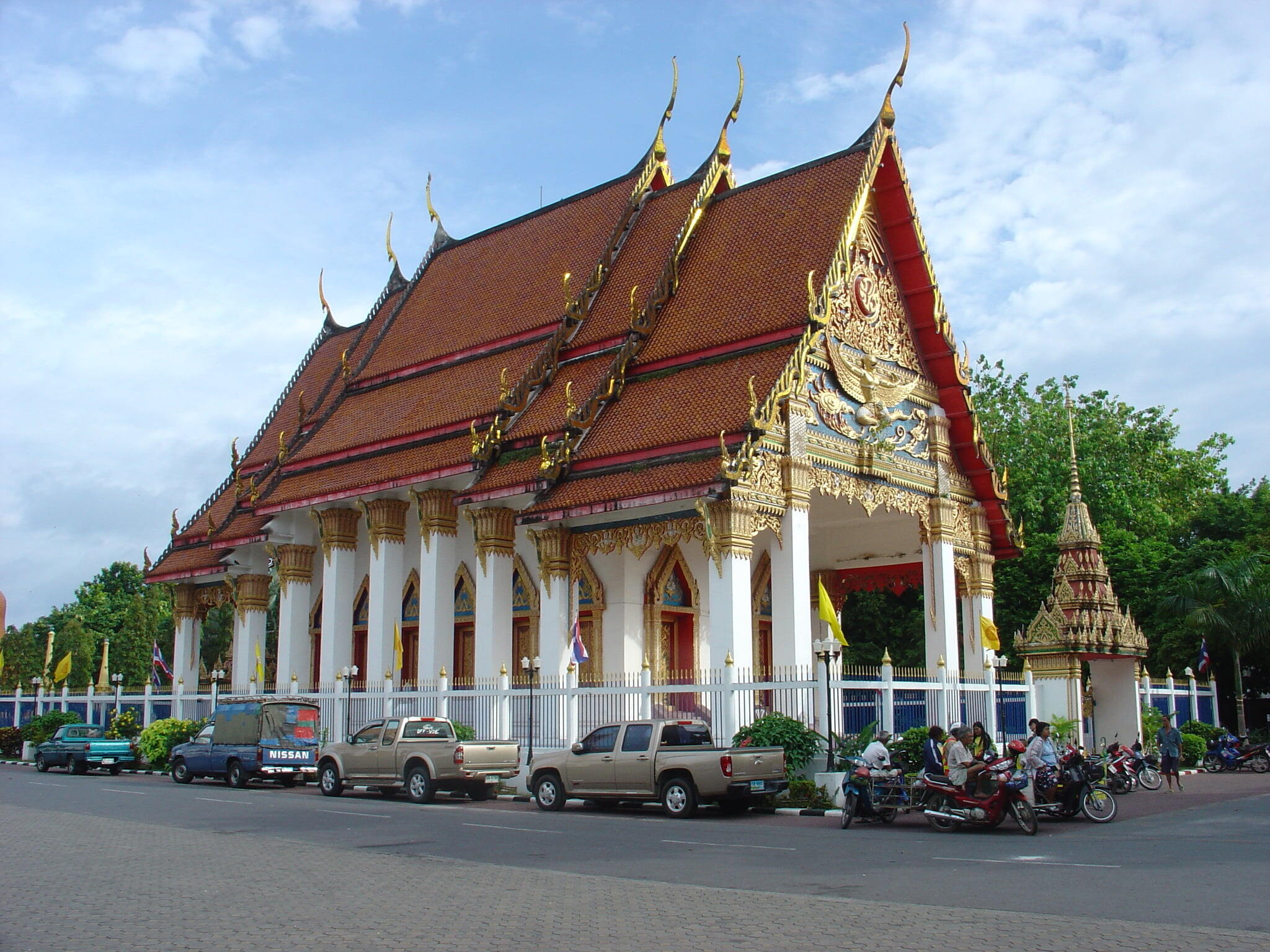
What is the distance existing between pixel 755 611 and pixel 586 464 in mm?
5746

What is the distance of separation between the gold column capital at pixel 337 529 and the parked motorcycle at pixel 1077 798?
15.8 meters

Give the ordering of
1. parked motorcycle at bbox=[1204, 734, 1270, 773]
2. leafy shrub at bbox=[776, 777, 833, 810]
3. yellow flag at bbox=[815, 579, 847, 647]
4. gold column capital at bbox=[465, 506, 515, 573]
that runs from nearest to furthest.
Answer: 1. leafy shrub at bbox=[776, 777, 833, 810]
2. yellow flag at bbox=[815, 579, 847, 647]
3. gold column capital at bbox=[465, 506, 515, 573]
4. parked motorcycle at bbox=[1204, 734, 1270, 773]

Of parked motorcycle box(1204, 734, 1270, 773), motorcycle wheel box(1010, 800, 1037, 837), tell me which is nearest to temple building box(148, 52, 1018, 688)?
motorcycle wheel box(1010, 800, 1037, 837)

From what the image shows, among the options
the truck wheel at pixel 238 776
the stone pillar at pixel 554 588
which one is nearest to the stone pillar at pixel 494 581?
the stone pillar at pixel 554 588

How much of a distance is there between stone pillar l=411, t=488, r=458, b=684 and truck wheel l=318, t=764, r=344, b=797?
3.77m

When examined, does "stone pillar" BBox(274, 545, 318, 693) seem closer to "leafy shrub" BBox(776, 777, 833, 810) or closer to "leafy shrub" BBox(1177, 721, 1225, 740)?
"leafy shrub" BBox(776, 777, 833, 810)

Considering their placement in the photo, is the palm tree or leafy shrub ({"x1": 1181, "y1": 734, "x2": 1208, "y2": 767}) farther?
the palm tree

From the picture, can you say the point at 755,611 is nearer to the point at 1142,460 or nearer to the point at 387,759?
the point at 387,759

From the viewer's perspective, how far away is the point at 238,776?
71.8 ft

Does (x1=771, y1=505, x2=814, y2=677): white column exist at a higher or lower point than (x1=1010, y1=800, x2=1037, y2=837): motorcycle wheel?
higher

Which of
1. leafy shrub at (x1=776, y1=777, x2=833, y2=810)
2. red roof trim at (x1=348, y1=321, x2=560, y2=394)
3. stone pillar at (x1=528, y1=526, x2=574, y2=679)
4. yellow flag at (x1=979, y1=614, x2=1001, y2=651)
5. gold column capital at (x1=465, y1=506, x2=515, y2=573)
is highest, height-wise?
red roof trim at (x1=348, y1=321, x2=560, y2=394)

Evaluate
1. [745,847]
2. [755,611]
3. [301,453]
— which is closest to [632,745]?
[745,847]

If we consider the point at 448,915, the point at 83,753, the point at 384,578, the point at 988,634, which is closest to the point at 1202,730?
the point at 988,634

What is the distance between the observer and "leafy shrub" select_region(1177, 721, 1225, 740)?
1045 inches
